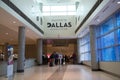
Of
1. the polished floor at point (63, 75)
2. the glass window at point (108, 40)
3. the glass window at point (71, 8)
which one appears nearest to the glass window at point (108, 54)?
the glass window at point (108, 40)

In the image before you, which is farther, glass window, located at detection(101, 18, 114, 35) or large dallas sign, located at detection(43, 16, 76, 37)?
large dallas sign, located at detection(43, 16, 76, 37)

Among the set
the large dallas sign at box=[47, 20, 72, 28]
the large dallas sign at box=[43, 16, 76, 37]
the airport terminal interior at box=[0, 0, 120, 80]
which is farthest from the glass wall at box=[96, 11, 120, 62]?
the large dallas sign at box=[47, 20, 72, 28]

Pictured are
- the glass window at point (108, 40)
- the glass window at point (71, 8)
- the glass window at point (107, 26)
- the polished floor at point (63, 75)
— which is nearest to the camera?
the polished floor at point (63, 75)

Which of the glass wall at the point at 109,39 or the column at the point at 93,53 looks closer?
the glass wall at the point at 109,39

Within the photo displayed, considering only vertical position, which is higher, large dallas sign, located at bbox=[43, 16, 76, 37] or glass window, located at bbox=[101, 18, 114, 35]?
large dallas sign, located at bbox=[43, 16, 76, 37]

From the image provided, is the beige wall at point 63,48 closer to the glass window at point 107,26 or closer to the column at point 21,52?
the column at point 21,52

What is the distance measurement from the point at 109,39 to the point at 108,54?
1324 millimetres

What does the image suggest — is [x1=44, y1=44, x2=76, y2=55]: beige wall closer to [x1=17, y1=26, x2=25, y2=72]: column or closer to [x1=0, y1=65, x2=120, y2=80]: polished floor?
[x1=17, y1=26, x2=25, y2=72]: column

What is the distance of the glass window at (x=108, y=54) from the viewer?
14473 mm

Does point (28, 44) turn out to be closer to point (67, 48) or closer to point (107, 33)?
point (67, 48)

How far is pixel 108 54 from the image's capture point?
52.0 feet

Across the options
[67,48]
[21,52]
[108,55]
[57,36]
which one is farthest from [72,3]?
[108,55]

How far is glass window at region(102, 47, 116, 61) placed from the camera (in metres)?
14.5

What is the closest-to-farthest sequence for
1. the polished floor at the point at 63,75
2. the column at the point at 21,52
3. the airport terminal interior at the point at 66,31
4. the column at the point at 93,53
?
1. the polished floor at the point at 63,75
2. the airport terminal interior at the point at 66,31
3. the column at the point at 93,53
4. the column at the point at 21,52
